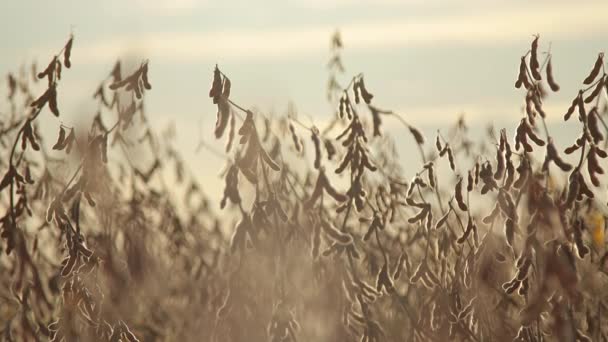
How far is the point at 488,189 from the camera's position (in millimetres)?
2768

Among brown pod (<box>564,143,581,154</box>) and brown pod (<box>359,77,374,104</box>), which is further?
brown pod (<box>359,77,374,104</box>)

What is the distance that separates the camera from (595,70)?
2.81m

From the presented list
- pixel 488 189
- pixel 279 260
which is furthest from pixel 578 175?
pixel 279 260

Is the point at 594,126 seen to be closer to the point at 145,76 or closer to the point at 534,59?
the point at 534,59

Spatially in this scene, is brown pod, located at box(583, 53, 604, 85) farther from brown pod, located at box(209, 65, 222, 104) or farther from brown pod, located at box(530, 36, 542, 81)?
brown pod, located at box(209, 65, 222, 104)

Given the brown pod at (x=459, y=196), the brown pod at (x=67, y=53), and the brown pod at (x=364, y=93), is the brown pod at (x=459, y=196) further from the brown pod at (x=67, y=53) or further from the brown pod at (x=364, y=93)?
the brown pod at (x=67, y=53)

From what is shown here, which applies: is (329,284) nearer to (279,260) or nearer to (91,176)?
(279,260)

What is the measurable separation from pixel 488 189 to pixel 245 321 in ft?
2.81

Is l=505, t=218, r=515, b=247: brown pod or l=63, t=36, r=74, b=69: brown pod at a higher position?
l=63, t=36, r=74, b=69: brown pod

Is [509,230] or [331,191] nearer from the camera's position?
[509,230]

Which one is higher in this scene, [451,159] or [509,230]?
[451,159]

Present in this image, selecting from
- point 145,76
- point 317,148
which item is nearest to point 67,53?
point 145,76

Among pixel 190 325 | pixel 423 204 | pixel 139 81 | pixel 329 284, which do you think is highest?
pixel 139 81

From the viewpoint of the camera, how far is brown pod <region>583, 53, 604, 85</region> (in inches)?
111
